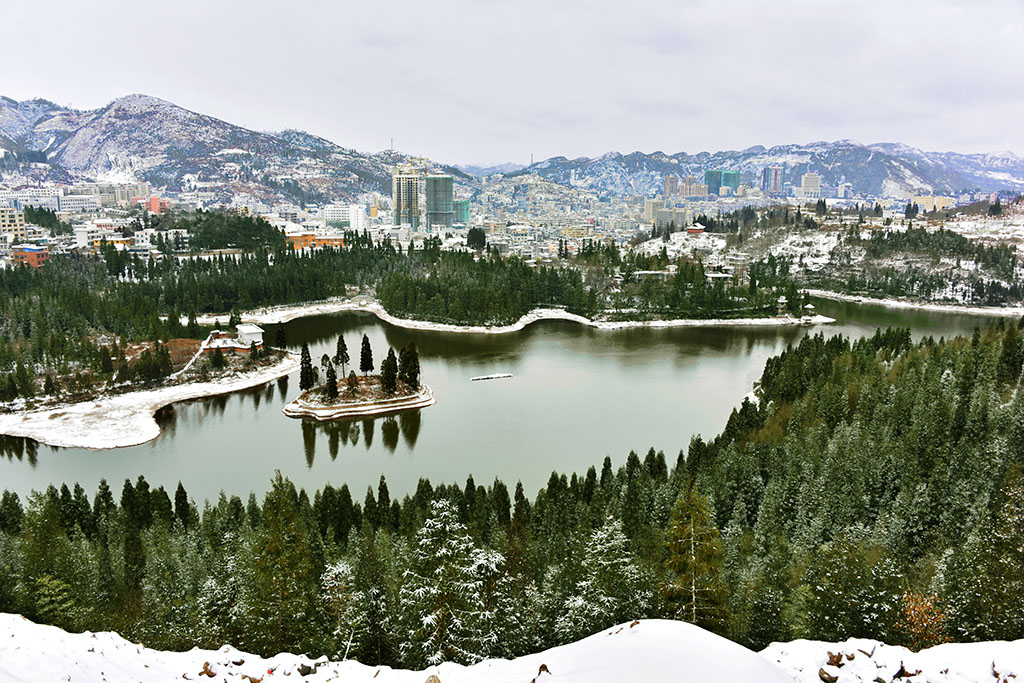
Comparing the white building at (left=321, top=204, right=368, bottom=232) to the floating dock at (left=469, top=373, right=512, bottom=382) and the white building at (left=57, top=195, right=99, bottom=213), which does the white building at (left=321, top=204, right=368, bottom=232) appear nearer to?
the white building at (left=57, top=195, right=99, bottom=213)

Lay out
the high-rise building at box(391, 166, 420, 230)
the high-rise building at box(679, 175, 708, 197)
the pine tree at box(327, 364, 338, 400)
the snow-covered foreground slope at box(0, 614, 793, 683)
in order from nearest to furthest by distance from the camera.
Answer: the snow-covered foreground slope at box(0, 614, 793, 683) < the pine tree at box(327, 364, 338, 400) < the high-rise building at box(391, 166, 420, 230) < the high-rise building at box(679, 175, 708, 197)

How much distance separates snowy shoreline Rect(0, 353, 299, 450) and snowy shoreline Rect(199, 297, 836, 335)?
40.3 ft

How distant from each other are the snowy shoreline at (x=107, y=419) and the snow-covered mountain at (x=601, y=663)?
50.3 feet

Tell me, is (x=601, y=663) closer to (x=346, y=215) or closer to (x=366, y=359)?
(x=366, y=359)

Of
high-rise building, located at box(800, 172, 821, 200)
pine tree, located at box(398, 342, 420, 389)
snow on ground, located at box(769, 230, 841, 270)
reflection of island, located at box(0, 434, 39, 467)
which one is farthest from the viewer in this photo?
high-rise building, located at box(800, 172, 821, 200)

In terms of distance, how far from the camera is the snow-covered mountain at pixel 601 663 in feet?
16.1

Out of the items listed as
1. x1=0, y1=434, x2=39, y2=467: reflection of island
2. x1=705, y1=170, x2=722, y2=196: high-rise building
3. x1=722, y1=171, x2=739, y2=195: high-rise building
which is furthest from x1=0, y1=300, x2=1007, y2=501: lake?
x1=722, y1=171, x2=739, y2=195: high-rise building

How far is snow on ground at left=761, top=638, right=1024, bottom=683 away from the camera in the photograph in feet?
17.5

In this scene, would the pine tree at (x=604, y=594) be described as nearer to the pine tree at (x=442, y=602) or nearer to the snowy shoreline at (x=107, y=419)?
the pine tree at (x=442, y=602)

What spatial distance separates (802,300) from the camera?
4212 cm

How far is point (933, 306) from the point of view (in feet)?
154

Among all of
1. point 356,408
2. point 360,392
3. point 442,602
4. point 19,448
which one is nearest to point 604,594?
point 442,602

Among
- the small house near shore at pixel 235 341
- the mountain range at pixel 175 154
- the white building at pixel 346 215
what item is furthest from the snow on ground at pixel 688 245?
the mountain range at pixel 175 154

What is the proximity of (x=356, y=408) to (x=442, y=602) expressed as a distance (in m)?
15.7
